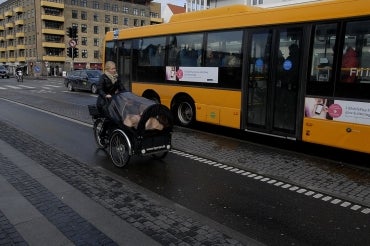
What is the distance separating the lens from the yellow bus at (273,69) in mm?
7453

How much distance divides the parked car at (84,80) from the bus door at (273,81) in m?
18.6

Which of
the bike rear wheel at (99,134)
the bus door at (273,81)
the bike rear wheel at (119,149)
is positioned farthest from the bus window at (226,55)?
the bike rear wheel at (119,149)

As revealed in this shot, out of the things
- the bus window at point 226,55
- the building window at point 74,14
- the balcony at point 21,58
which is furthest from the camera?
the balcony at point 21,58

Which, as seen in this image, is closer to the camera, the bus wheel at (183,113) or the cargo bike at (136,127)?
the cargo bike at (136,127)

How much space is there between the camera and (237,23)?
32.3 feet

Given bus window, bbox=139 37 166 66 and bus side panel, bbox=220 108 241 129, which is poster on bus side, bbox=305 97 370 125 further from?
bus window, bbox=139 37 166 66

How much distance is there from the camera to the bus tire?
11771 millimetres

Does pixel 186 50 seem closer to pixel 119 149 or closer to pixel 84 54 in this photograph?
pixel 119 149

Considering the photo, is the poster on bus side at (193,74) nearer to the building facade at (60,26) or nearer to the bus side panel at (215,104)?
the bus side panel at (215,104)

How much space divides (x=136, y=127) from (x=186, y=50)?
504 centimetres

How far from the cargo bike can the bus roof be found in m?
3.54

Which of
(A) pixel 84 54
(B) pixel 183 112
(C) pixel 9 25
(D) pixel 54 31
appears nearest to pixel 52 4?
(D) pixel 54 31

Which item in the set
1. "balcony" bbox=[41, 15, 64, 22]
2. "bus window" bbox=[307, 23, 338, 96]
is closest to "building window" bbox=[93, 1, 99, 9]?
"balcony" bbox=[41, 15, 64, 22]

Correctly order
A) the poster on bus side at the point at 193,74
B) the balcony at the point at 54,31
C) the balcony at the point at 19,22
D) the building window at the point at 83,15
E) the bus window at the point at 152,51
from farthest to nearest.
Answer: the balcony at the point at 19,22 → the building window at the point at 83,15 → the balcony at the point at 54,31 → the bus window at the point at 152,51 → the poster on bus side at the point at 193,74
